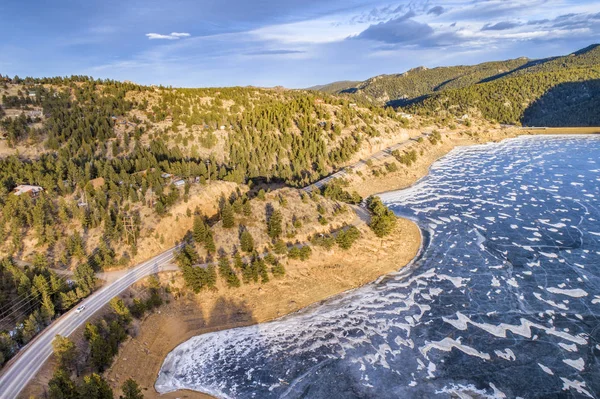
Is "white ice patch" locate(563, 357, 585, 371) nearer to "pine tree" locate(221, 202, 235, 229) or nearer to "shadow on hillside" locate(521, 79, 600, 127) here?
"pine tree" locate(221, 202, 235, 229)

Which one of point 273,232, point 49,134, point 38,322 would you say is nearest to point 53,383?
point 38,322

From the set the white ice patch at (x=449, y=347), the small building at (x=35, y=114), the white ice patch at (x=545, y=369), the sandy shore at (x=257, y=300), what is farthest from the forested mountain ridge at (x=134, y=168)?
the white ice patch at (x=545, y=369)

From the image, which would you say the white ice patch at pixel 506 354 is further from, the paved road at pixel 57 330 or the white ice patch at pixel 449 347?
the paved road at pixel 57 330

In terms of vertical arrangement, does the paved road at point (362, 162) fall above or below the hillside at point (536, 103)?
below

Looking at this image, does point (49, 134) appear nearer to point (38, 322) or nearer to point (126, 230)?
point (126, 230)

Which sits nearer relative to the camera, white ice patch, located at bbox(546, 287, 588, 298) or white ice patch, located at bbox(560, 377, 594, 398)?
white ice patch, located at bbox(560, 377, 594, 398)

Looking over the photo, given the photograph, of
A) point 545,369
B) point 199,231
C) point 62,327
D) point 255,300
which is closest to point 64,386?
point 62,327

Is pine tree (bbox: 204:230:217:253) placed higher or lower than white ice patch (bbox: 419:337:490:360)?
higher

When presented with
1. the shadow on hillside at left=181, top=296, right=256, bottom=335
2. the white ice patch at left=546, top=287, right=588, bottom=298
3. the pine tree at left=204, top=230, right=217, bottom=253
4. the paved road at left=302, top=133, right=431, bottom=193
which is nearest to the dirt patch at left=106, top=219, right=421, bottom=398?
the shadow on hillside at left=181, top=296, right=256, bottom=335
